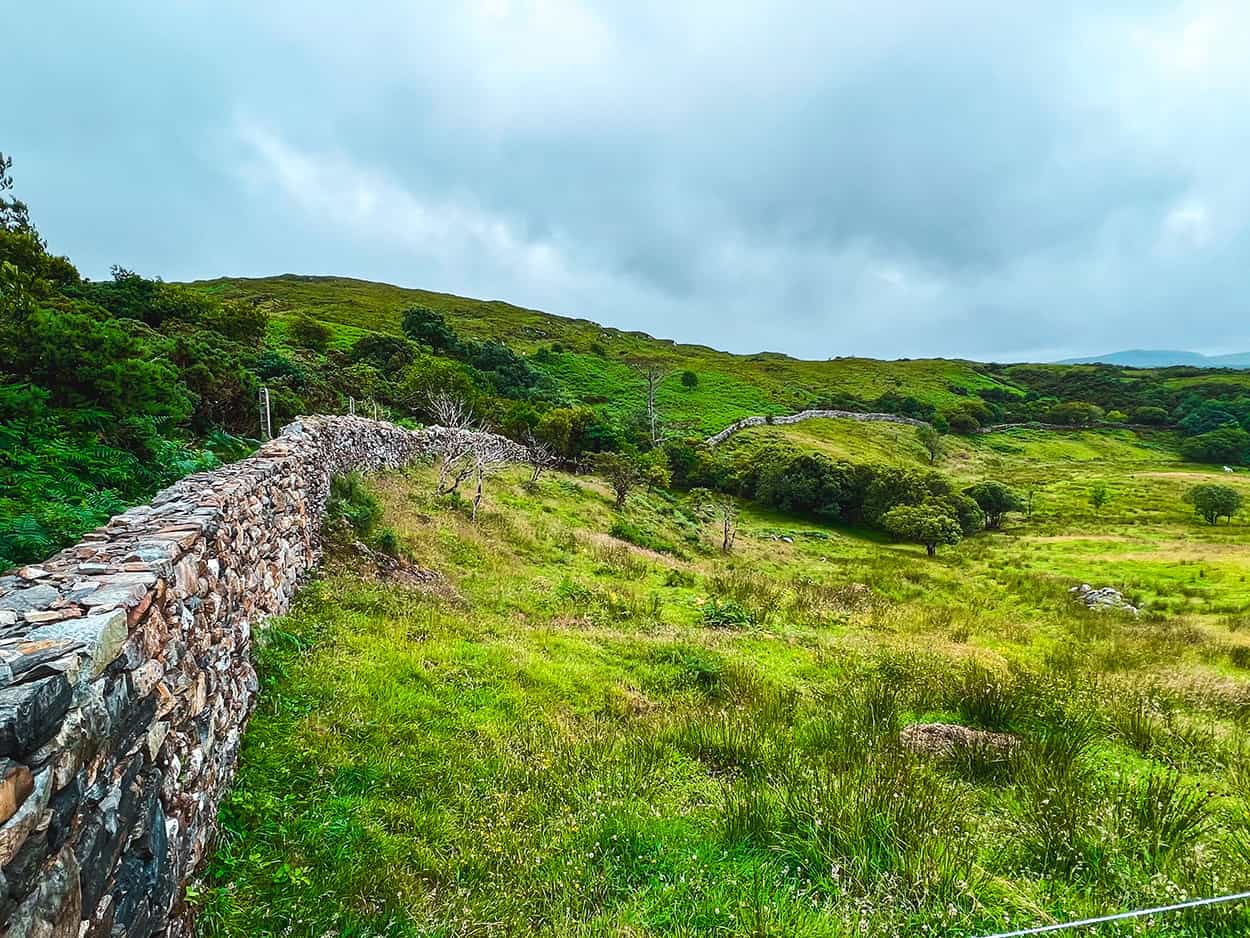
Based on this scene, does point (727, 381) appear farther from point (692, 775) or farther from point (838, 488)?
point (692, 775)

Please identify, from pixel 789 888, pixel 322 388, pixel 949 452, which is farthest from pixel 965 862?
pixel 949 452

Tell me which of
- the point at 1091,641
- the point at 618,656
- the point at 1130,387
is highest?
the point at 1130,387

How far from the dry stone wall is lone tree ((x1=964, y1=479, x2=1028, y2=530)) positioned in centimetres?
4714

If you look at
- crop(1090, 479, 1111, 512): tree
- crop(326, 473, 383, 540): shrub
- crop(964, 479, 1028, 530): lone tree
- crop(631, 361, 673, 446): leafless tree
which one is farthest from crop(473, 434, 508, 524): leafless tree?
crop(1090, 479, 1111, 512): tree

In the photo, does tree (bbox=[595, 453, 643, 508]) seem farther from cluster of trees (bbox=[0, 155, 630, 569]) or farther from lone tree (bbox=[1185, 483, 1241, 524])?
lone tree (bbox=[1185, 483, 1241, 524])

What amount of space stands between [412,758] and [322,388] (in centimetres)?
2843

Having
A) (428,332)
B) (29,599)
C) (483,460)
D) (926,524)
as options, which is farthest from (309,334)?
(29,599)

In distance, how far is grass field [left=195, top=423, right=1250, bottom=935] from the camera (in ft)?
12.1

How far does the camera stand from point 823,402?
7612cm

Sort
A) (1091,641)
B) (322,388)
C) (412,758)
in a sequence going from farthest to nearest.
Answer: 1. (322,388)
2. (1091,641)
3. (412,758)

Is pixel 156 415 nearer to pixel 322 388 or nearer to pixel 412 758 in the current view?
pixel 412 758

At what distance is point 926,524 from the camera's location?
108 feet

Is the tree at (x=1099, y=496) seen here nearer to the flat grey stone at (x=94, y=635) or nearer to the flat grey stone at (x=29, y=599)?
the flat grey stone at (x=94, y=635)

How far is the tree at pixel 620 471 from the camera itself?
29000 millimetres
